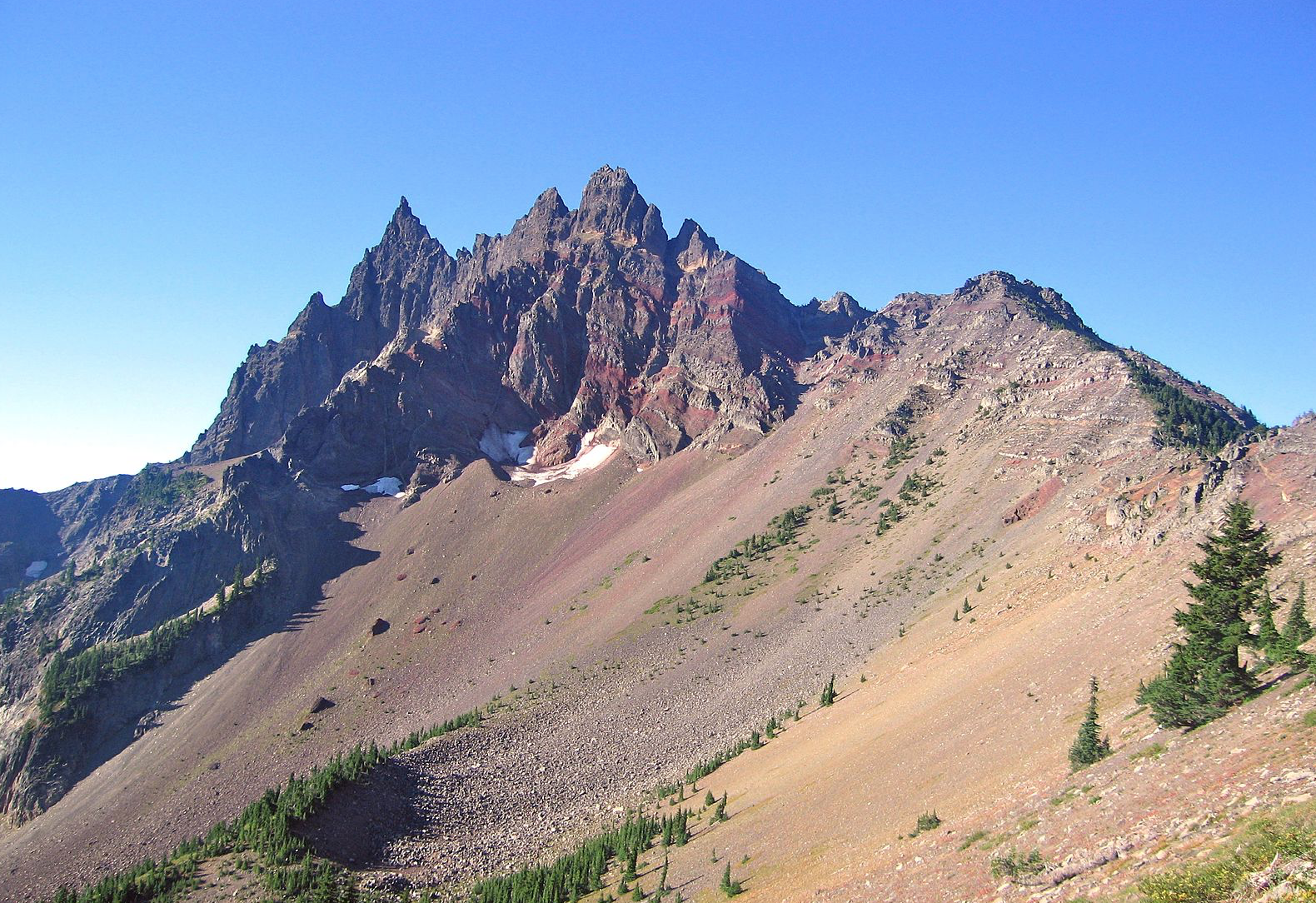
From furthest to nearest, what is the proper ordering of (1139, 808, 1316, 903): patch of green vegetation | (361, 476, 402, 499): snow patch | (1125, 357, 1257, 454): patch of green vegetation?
(361, 476, 402, 499): snow patch, (1125, 357, 1257, 454): patch of green vegetation, (1139, 808, 1316, 903): patch of green vegetation

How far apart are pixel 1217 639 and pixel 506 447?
156m

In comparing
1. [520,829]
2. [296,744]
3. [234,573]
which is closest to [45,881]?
[296,744]

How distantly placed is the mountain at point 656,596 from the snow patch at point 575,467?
2.36 ft

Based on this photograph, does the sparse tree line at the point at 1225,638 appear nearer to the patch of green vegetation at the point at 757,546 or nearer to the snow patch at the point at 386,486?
the patch of green vegetation at the point at 757,546

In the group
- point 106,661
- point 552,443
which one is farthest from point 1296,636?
point 552,443

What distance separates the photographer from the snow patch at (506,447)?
170m

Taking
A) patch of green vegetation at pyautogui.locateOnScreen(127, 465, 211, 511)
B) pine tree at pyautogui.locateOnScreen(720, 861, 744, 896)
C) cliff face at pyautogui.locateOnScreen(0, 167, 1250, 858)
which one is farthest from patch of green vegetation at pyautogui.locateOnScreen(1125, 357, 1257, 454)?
patch of green vegetation at pyautogui.locateOnScreen(127, 465, 211, 511)

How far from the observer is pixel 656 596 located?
103625 mm

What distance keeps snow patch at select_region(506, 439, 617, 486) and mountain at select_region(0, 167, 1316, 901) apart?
72 cm

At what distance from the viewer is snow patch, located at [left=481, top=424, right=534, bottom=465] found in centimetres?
17025

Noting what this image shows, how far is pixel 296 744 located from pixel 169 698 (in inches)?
1182

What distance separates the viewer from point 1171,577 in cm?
4578

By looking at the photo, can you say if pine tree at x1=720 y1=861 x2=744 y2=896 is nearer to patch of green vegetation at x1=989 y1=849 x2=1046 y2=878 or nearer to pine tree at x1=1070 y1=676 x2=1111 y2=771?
patch of green vegetation at x1=989 y1=849 x2=1046 y2=878

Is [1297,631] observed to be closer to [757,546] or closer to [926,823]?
[926,823]
